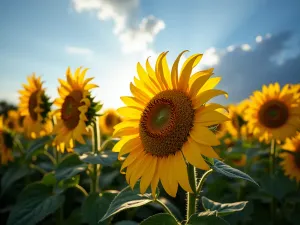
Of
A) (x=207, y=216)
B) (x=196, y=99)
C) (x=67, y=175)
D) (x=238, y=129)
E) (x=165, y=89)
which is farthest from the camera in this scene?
(x=238, y=129)

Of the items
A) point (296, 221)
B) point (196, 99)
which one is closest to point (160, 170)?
point (196, 99)

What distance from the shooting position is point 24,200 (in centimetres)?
385

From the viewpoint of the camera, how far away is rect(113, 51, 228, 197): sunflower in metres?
1.99

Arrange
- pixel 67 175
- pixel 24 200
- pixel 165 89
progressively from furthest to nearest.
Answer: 1. pixel 24 200
2. pixel 67 175
3. pixel 165 89

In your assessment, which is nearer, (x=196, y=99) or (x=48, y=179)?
(x=196, y=99)

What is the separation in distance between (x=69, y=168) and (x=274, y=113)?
140 inches

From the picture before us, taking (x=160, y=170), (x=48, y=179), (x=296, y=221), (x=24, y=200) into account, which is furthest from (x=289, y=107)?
(x=24, y=200)

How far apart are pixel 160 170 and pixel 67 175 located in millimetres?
1515

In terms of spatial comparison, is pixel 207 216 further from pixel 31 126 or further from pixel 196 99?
pixel 31 126

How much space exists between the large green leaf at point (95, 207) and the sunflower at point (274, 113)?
9.30ft

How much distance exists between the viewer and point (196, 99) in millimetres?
2145

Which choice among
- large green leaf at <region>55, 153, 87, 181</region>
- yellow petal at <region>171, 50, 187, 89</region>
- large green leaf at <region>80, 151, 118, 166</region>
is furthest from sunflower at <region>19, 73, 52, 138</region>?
yellow petal at <region>171, 50, 187, 89</region>

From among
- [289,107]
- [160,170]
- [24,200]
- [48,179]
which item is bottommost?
[24,200]

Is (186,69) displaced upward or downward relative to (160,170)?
upward
